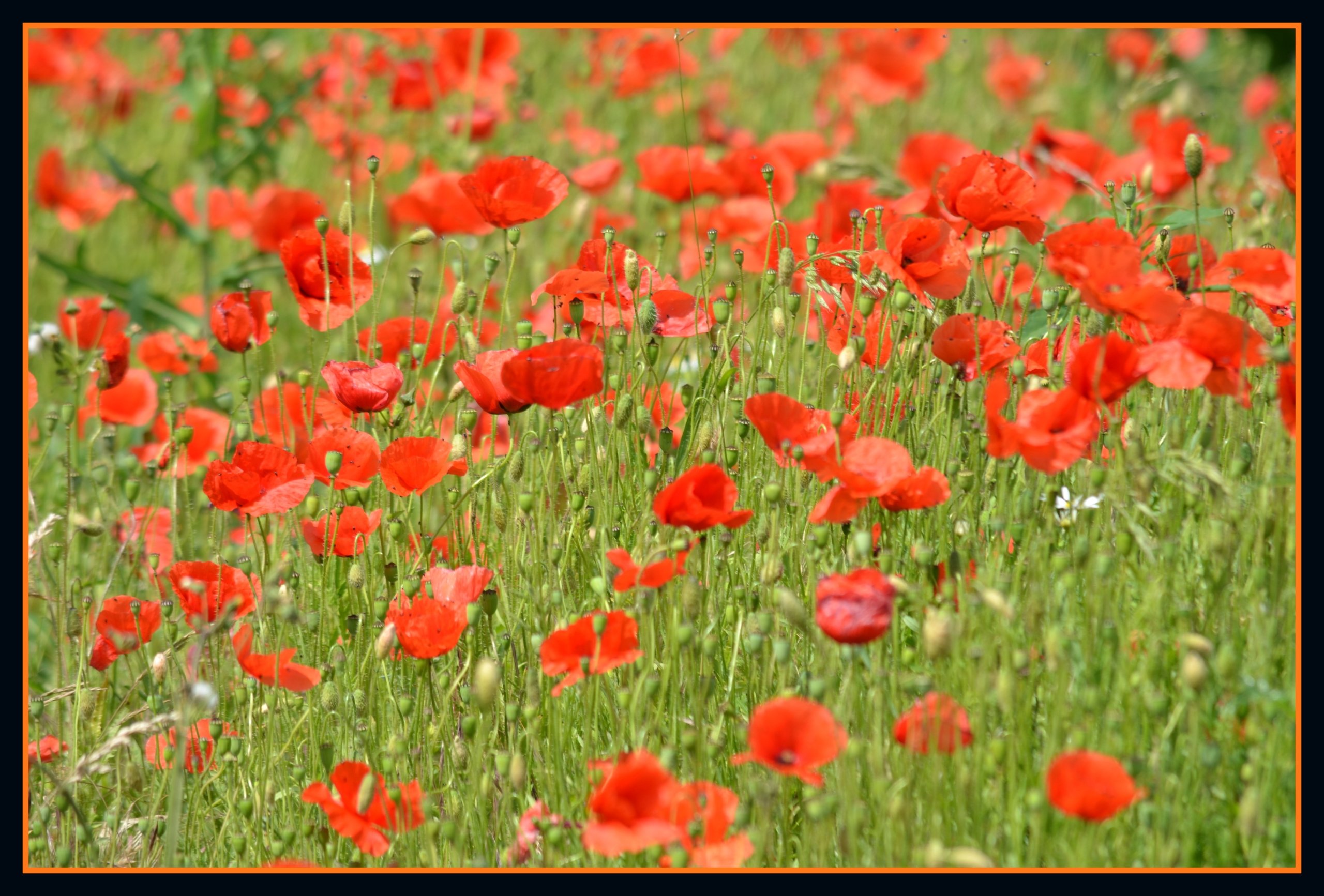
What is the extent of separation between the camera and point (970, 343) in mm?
1798

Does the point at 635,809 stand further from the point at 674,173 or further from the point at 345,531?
the point at 674,173

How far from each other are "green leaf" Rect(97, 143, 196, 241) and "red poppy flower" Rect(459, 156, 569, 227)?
141 cm

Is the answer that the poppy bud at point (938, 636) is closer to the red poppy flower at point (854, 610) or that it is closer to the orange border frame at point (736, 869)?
the red poppy flower at point (854, 610)

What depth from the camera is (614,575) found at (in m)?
1.80

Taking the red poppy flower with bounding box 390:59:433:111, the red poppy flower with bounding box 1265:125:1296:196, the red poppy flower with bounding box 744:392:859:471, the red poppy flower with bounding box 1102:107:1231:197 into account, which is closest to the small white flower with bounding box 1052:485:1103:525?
the red poppy flower with bounding box 744:392:859:471

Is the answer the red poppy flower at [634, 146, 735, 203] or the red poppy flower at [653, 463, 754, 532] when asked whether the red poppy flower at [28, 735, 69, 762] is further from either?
the red poppy flower at [634, 146, 735, 203]

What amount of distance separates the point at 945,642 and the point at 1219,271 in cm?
86

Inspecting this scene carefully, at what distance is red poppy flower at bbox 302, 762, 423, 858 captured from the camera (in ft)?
4.80

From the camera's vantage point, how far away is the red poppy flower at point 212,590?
176 centimetres

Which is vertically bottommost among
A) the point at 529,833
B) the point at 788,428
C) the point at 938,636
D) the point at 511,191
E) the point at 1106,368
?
the point at 529,833

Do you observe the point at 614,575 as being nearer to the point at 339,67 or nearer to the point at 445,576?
the point at 445,576

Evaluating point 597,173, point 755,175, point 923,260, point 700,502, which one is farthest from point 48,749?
point 755,175

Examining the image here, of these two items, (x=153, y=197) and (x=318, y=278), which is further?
(x=153, y=197)

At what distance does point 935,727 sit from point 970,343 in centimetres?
60
